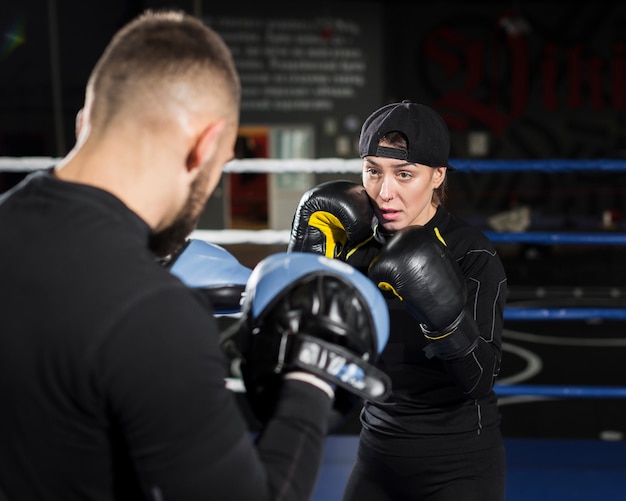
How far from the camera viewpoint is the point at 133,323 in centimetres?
64

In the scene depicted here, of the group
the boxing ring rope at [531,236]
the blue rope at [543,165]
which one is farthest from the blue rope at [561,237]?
the blue rope at [543,165]

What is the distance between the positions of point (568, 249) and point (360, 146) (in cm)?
870

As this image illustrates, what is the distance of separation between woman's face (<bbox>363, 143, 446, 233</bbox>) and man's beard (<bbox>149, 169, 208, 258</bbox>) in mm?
781

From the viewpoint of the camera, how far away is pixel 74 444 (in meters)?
0.67

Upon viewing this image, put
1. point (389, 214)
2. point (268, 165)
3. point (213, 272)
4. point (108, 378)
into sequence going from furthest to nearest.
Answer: point (268, 165)
point (389, 214)
point (213, 272)
point (108, 378)

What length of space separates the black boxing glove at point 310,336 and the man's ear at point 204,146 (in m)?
0.17

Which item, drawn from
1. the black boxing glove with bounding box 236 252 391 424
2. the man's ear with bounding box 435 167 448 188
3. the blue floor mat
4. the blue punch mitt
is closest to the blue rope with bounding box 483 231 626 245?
the blue floor mat

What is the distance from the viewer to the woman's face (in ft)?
4.95

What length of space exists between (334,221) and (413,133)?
0.28 meters

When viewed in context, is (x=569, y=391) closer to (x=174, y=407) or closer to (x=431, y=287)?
(x=431, y=287)

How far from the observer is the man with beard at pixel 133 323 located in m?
0.64

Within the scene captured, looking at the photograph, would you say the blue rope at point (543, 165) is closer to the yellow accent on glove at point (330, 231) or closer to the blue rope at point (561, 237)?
the blue rope at point (561, 237)

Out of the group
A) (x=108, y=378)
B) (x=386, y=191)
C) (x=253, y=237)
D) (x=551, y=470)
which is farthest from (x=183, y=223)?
(x=551, y=470)

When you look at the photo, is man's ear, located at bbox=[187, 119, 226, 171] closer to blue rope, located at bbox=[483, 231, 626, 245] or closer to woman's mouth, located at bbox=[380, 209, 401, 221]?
woman's mouth, located at bbox=[380, 209, 401, 221]
